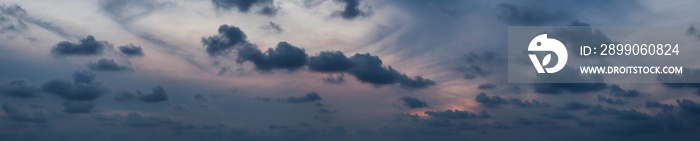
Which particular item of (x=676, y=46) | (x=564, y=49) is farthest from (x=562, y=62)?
(x=676, y=46)

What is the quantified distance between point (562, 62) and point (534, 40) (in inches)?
326

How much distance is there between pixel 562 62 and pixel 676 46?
65.9 ft

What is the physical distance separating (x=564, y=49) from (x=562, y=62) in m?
2.59

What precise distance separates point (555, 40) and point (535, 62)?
574 centimetres

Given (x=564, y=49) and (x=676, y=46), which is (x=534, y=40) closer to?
(x=564, y=49)

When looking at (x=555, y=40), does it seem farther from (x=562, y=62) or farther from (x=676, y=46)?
(x=676, y=46)

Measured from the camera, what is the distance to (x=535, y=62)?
119750 millimetres

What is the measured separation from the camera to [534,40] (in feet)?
385

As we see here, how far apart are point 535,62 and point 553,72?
18.4 ft

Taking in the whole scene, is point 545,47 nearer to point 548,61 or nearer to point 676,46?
point 548,61

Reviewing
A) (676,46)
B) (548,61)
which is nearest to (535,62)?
(548,61)

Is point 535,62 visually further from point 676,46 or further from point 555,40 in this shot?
point 676,46

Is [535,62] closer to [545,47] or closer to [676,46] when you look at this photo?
[545,47]

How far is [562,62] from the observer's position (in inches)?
4766
